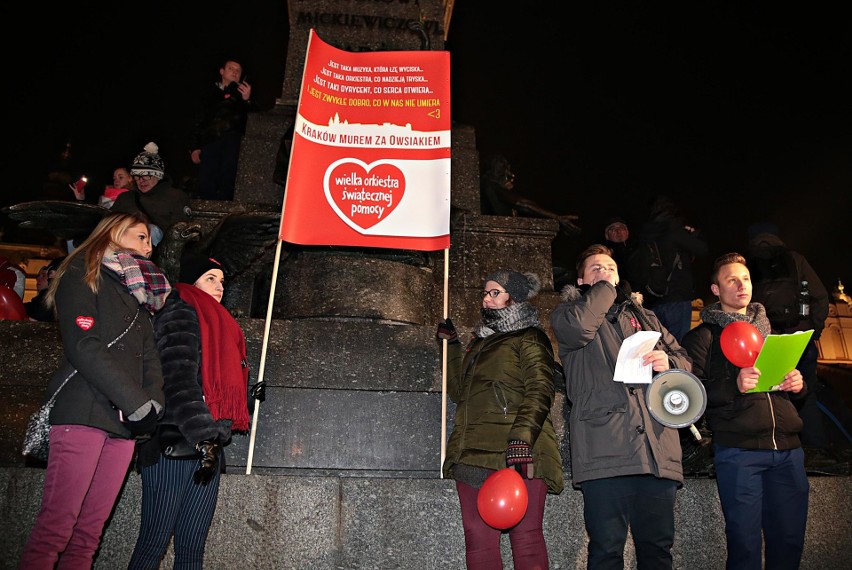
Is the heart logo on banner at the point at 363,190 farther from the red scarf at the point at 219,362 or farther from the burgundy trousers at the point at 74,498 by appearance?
the burgundy trousers at the point at 74,498

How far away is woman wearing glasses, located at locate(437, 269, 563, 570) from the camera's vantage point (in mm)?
3689

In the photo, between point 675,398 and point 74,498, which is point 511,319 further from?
point 74,498

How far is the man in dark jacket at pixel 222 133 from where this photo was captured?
24.3ft

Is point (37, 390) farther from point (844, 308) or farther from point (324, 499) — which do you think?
point (844, 308)

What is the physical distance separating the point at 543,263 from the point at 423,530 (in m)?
3.28

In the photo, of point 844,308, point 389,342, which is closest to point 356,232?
point 389,342

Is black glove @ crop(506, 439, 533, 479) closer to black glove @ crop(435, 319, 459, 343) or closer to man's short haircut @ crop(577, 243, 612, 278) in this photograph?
black glove @ crop(435, 319, 459, 343)

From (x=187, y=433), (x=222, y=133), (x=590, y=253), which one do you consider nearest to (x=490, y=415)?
(x=590, y=253)

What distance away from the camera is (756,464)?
13.1ft

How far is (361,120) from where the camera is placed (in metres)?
5.74

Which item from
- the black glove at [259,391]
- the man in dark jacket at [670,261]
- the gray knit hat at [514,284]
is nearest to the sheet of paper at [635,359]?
the gray knit hat at [514,284]

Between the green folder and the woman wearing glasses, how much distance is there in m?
1.15

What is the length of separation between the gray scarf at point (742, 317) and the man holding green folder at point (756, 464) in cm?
21

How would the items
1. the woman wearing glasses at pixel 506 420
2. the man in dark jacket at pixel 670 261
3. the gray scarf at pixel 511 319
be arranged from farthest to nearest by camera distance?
the man in dark jacket at pixel 670 261 < the gray scarf at pixel 511 319 < the woman wearing glasses at pixel 506 420
